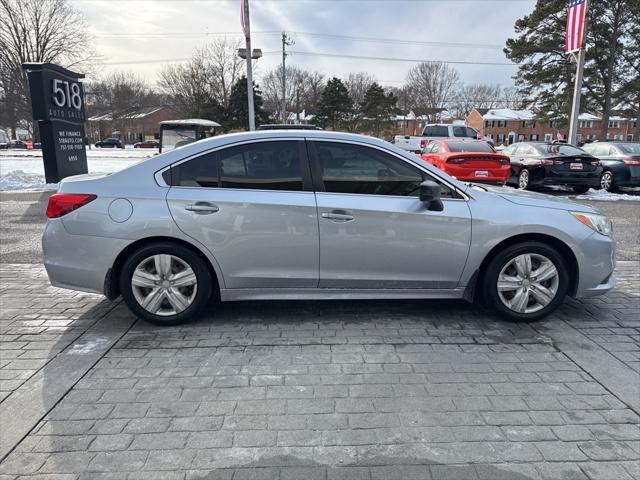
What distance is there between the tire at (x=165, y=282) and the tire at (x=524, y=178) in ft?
38.2

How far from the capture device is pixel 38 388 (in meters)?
3.04

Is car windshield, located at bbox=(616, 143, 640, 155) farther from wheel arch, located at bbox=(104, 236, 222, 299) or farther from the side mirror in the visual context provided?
wheel arch, located at bbox=(104, 236, 222, 299)

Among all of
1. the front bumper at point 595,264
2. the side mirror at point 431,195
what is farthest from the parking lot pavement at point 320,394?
the side mirror at point 431,195

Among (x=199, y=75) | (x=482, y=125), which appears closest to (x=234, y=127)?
(x=199, y=75)

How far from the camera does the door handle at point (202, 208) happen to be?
380cm

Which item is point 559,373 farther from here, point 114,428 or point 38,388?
point 38,388

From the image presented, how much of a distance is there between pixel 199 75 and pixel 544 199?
51.8m

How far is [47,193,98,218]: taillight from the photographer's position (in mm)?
3842

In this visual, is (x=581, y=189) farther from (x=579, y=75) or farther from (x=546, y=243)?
(x=546, y=243)

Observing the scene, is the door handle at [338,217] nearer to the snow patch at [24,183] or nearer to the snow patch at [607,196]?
the snow patch at [607,196]

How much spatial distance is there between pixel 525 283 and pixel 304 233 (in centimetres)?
199

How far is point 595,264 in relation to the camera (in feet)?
13.3

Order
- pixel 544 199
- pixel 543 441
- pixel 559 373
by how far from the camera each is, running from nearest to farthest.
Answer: pixel 543 441 < pixel 559 373 < pixel 544 199

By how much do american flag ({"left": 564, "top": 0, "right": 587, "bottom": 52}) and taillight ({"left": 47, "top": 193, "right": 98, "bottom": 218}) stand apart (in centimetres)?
1838
